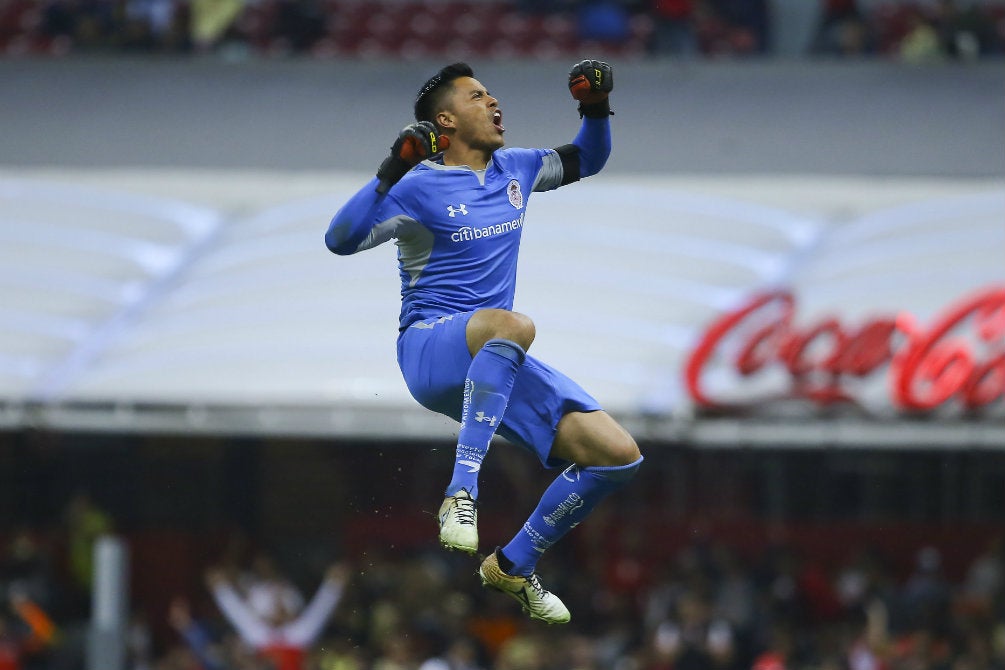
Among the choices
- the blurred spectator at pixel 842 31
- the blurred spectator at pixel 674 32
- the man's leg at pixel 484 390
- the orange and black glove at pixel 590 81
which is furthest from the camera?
the blurred spectator at pixel 842 31

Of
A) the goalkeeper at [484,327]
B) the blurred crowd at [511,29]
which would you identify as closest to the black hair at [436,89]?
the goalkeeper at [484,327]

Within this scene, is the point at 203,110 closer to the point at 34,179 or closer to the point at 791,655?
the point at 34,179

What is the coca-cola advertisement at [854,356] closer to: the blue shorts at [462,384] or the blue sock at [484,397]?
the blue shorts at [462,384]

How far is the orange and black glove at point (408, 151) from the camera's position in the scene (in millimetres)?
7332

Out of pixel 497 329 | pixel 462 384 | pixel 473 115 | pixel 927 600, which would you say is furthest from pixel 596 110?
pixel 927 600

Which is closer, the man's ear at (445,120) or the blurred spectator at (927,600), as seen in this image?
the man's ear at (445,120)

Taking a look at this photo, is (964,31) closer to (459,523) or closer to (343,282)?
(343,282)

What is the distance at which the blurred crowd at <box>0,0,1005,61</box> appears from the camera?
23516 mm

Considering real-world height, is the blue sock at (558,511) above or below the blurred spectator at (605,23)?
below

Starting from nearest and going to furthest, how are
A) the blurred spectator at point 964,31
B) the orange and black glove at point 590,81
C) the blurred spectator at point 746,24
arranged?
the orange and black glove at point 590,81 → the blurred spectator at point 964,31 → the blurred spectator at point 746,24

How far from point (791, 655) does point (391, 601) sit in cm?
408

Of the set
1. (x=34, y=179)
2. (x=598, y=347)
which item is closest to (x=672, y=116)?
(x=598, y=347)

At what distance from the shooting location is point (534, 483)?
22.7 metres

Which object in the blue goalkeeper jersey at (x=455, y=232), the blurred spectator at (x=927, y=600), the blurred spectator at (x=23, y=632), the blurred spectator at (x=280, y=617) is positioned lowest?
the blurred spectator at (x=23, y=632)
